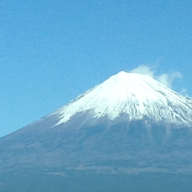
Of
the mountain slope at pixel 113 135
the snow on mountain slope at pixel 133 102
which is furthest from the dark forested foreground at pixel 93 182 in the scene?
the snow on mountain slope at pixel 133 102

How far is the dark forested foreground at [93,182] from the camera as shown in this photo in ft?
349

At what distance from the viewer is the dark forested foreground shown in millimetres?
106375

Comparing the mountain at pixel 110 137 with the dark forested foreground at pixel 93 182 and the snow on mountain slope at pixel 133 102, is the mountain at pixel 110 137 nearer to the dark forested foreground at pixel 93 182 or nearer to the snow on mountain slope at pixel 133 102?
the snow on mountain slope at pixel 133 102

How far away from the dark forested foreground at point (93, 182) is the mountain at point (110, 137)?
616 mm

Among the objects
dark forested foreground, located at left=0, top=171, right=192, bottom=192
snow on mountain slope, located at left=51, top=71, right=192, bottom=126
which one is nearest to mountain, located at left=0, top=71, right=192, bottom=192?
snow on mountain slope, located at left=51, top=71, right=192, bottom=126

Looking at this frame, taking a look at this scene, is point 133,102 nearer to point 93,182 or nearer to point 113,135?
point 113,135

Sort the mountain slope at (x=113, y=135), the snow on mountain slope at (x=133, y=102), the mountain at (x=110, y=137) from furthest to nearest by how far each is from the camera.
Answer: the snow on mountain slope at (x=133, y=102), the mountain slope at (x=113, y=135), the mountain at (x=110, y=137)

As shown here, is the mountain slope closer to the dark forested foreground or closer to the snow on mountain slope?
the snow on mountain slope

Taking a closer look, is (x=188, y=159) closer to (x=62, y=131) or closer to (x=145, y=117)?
(x=145, y=117)

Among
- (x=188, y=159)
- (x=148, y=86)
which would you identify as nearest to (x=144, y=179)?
(x=188, y=159)

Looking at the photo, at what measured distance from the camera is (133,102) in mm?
141250

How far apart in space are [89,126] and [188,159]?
23.1 m

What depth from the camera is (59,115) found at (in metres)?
144

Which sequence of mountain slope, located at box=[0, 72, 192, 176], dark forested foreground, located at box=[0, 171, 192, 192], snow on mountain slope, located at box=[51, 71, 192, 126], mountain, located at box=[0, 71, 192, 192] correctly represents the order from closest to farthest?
dark forested foreground, located at box=[0, 171, 192, 192]
mountain, located at box=[0, 71, 192, 192]
mountain slope, located at box=[0, 72, 192, 176]
snow on mountain slope, located at box=[51, 71, 192, 126]
